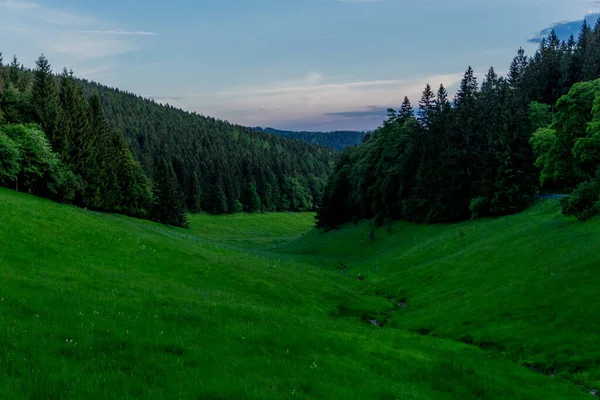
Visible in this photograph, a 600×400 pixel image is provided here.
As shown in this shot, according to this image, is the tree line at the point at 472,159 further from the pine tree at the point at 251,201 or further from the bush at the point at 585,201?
the pine tree at the point at 251,201

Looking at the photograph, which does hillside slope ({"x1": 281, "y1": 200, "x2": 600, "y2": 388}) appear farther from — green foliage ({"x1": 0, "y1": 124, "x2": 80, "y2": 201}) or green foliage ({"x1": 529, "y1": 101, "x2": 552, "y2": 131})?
green foliage ({"x1": 0, "y1": 124, "x2": 80, "y2": 201})

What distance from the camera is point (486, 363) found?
791 inches

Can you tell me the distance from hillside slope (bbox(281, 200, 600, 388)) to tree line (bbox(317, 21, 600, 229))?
17.8 ft

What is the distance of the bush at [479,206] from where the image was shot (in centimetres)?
6625

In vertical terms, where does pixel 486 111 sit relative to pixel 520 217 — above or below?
above

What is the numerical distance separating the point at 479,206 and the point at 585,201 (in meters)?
26.7

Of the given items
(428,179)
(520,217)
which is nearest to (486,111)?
(428,179)

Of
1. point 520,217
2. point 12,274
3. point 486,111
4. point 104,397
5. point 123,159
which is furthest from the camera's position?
point 123,159

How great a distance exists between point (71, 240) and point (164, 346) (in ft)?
61.7

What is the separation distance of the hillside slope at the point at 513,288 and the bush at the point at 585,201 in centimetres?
120

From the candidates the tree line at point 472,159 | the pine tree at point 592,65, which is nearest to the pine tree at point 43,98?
the tree line at point 472,159

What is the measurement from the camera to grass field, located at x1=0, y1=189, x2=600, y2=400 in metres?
12.3

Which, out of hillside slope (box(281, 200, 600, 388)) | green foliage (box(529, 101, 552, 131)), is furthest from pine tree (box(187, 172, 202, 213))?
hillside slope (box(281, 200, 600, 388))

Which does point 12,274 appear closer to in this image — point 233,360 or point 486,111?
point 233,360
